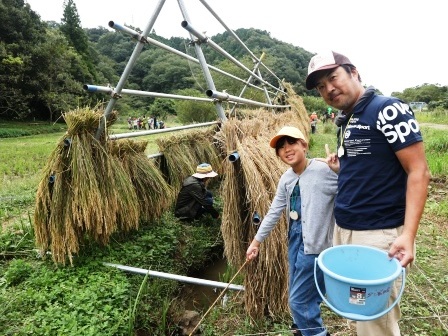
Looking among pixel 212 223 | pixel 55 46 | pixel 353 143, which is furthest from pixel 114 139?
pixel 55 46

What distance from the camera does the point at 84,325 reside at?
2.30m

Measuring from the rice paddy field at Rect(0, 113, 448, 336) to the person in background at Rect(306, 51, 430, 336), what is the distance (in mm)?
1143

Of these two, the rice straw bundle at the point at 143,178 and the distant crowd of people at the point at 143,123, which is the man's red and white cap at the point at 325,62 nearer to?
the rice straw bundle at the point at 143,178

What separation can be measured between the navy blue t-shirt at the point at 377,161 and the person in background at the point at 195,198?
289cm

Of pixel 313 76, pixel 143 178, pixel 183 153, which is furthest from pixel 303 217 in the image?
pixel 183 153

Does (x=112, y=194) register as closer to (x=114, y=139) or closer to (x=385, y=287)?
(x=114, y=139)

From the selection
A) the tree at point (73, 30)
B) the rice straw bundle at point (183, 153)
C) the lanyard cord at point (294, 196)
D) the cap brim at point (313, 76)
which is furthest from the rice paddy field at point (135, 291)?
the tree at point (73, 30)

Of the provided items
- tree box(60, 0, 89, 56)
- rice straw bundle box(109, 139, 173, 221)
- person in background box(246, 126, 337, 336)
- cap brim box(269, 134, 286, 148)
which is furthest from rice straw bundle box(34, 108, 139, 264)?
tree box(60, 0, 89, 56)

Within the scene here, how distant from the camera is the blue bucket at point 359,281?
1246 millimetres

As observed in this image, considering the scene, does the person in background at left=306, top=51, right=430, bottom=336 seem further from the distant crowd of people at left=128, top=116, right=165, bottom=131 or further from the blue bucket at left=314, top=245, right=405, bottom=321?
the distant crowd of people at left=128, top=116, right=165, bottom=131

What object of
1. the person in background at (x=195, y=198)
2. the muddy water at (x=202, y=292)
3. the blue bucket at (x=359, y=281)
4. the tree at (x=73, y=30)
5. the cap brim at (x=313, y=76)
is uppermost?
the tree at (x=73, y=30)

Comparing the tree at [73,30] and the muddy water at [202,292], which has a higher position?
the tree at [73,30]

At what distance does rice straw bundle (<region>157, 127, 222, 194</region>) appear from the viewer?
4.60 m

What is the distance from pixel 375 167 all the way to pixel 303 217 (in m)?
0.65
